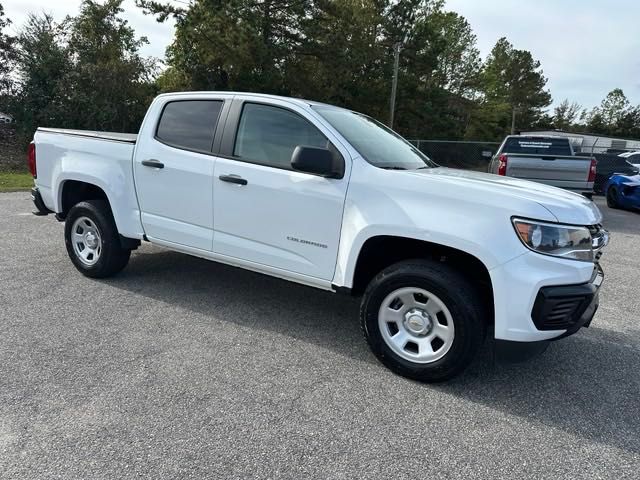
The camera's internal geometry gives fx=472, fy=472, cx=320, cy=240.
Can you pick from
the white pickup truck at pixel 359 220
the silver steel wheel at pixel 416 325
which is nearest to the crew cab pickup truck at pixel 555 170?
the white pickup truck at pixel 359 220

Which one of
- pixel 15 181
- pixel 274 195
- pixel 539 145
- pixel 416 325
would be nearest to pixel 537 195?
pixel 416 325

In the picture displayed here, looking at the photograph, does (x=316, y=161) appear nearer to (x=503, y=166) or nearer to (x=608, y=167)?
(x=503, y=166)

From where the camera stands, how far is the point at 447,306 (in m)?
3.04

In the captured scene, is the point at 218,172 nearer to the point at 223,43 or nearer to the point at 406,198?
the point at 406,198

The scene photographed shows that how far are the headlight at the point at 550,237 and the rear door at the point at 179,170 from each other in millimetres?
2447

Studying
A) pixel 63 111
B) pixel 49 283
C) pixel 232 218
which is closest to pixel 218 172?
pixel 232 218

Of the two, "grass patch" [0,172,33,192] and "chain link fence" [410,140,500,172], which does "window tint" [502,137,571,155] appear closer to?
"grass patch" [0,172,33,192]

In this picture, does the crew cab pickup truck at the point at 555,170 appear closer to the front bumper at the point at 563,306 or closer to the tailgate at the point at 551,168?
the tailgate at the point at 551,168

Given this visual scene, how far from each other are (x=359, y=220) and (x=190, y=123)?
198 cm

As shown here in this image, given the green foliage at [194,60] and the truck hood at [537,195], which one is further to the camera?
the green foliage at [194,60]

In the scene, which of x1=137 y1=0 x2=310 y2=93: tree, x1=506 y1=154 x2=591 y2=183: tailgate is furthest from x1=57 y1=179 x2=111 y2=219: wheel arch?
x1=137 y1=0 x2=310 y2=93: tree

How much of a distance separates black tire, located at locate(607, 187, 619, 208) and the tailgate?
4.88 meters

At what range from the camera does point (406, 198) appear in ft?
10.4

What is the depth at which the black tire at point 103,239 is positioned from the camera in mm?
4699
